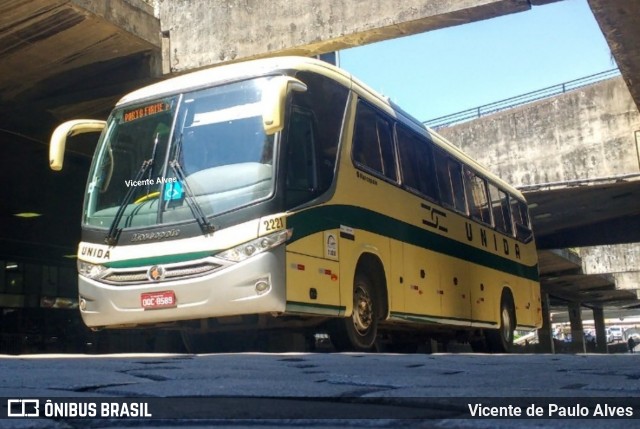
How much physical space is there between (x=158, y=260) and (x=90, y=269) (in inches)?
39.8

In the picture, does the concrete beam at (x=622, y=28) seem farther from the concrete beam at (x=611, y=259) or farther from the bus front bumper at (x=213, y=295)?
the concrete beam at (x=611, y=259)

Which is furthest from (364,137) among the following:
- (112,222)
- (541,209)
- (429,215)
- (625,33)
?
(541,209)

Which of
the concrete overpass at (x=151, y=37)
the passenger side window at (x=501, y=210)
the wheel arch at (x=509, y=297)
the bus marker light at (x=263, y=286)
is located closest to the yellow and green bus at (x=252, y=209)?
the bus marker light at (x=263, y=286)

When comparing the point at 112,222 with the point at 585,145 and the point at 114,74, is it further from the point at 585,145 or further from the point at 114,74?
the point at 585,145

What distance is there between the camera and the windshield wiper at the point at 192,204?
7.97 metres

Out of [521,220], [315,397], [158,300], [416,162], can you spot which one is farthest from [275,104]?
[521,220]

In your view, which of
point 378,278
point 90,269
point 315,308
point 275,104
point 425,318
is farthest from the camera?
point 425,318

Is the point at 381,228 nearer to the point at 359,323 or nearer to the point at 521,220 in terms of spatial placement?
the point at 359,323

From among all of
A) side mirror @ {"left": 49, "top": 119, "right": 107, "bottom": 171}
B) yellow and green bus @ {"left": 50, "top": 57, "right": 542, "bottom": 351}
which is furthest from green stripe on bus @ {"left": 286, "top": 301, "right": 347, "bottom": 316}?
side mirror @ {"left": 49, "top": 119, "right": 107, "bottom": 171}

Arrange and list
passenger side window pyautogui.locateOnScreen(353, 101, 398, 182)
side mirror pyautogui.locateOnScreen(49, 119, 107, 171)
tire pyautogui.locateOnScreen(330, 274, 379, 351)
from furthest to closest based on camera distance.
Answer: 1. passenger side window pyautogui.locateOnScreen(353, 101, 398, 182)
2. side mirror pyautogui.locateOnScreen(49, 119, 107, 171)
3. tire pyautogui.locateOnScreen(330, 274, 379, 351)

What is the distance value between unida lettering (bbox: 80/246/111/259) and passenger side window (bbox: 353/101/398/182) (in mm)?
3120

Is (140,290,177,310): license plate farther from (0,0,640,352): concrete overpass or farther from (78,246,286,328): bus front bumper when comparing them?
(0,0,640,352): concrete overpass

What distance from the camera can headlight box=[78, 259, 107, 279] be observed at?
8.51 m

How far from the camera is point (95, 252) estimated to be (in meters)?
8.61
